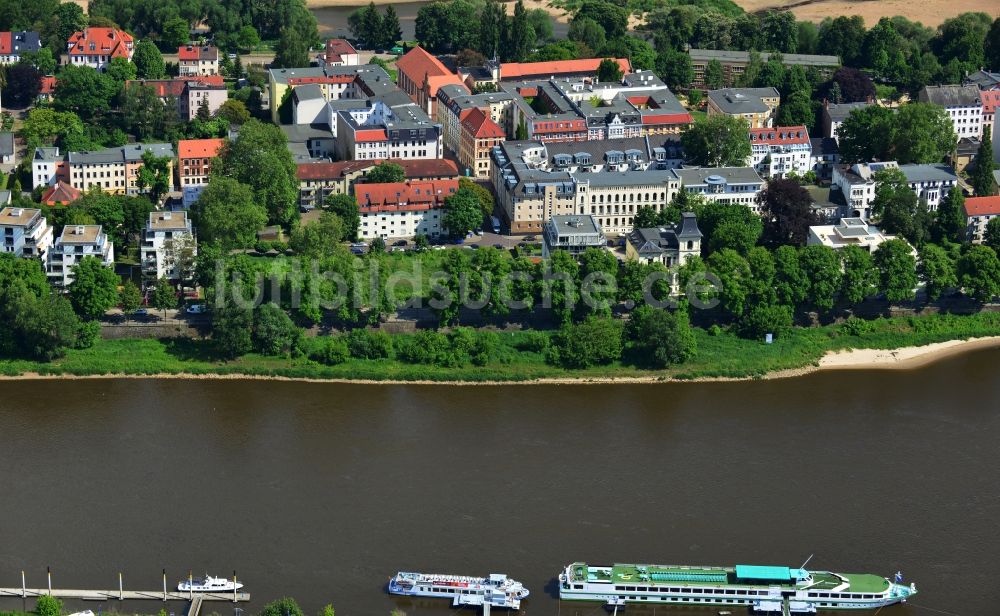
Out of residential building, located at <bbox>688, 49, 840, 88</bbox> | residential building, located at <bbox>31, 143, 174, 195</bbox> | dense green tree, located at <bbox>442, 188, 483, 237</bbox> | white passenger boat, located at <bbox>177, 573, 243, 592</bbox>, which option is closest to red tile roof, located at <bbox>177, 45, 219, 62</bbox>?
residential building, located at <bbox>31, 143, 174, 195</bbox>

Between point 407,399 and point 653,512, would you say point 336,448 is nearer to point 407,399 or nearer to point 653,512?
point 407,399

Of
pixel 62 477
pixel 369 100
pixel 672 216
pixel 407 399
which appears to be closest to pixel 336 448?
pixel 407 399

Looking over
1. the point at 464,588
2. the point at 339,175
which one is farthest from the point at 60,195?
the point at 464,588

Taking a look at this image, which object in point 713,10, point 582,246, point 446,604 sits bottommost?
point 446,604

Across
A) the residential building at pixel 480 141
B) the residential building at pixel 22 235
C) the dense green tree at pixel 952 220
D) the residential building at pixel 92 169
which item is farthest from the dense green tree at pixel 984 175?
the residential building at pixel 22 235

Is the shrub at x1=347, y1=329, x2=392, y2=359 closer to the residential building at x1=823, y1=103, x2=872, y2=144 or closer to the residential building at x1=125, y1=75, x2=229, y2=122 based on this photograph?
the residential building at x1=125, y1=75, x2=229, y2=122

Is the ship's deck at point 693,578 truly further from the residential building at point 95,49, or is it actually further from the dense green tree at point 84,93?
the residential building at point 95,49

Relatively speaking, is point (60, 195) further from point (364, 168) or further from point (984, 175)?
point (984, 175)
